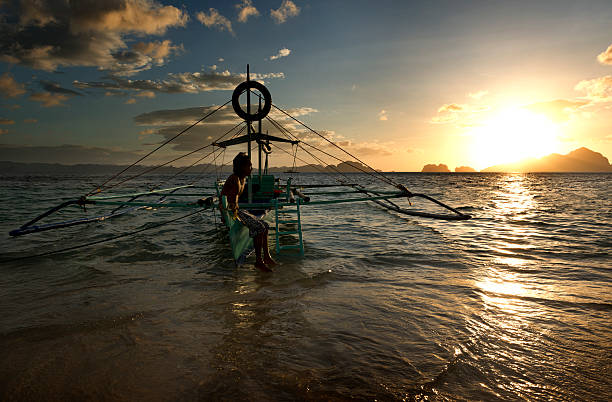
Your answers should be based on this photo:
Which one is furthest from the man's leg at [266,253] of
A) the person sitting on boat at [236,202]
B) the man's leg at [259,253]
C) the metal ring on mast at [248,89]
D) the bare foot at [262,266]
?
the metal ring on mast at [248,89]

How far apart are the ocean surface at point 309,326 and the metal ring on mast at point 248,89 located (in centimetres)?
537

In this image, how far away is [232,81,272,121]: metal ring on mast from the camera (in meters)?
10.6

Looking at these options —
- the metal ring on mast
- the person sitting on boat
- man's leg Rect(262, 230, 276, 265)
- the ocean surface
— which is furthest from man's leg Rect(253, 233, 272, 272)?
the metal ring on mast

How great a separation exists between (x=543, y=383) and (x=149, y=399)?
3.88 metres

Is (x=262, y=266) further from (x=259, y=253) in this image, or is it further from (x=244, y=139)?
(x=244, y=139)

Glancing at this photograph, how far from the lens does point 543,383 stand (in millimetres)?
2865

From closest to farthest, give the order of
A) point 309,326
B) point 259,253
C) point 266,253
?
point 309,326, point 259,253, point 266,253

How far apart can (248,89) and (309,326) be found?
30.0 feet

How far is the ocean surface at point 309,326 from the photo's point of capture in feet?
9.23

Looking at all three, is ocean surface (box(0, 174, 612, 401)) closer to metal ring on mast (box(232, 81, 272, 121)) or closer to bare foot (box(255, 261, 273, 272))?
bare foot (box(255, 261, 273, 272))

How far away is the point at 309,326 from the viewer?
402cm

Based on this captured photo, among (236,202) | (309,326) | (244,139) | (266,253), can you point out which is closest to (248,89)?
(244,139)

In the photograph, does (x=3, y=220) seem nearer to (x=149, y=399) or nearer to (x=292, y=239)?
(x=292, y=239)

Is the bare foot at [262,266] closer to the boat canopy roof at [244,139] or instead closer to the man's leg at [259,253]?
the man's leg at [259,253]
